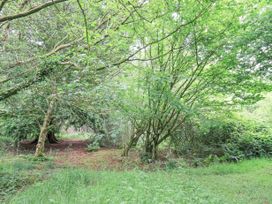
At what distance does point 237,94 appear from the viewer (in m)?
7.89

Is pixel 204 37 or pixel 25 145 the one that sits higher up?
pixel 204 37

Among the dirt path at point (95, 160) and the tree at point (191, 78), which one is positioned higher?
the tree at point (191, 78)

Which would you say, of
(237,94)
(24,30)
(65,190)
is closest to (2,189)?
(65,190)

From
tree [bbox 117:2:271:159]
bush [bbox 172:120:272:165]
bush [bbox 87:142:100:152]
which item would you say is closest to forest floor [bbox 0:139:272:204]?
bush [bbox 172:120:272:165]

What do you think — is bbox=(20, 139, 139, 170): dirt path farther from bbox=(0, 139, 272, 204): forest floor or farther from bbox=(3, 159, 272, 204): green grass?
bbox=(3, 159, 272, 204): green grass

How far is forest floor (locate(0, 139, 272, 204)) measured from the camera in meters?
4.23

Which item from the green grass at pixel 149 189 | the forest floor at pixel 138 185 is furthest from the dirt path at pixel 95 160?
the green grass at pixel 149 189

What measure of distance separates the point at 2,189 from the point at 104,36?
3.49 meters

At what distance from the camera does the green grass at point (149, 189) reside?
414cm

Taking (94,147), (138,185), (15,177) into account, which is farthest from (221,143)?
(15,177)

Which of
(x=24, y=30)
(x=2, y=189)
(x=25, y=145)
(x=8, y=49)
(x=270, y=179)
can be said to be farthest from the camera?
(x=25, y=145)

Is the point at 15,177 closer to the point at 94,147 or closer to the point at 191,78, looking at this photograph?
the point at 191,78

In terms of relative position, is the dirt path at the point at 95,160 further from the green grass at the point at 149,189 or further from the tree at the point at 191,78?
the green grass at the point at 149,189

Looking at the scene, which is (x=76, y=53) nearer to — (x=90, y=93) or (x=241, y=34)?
(x=90, y=93)
